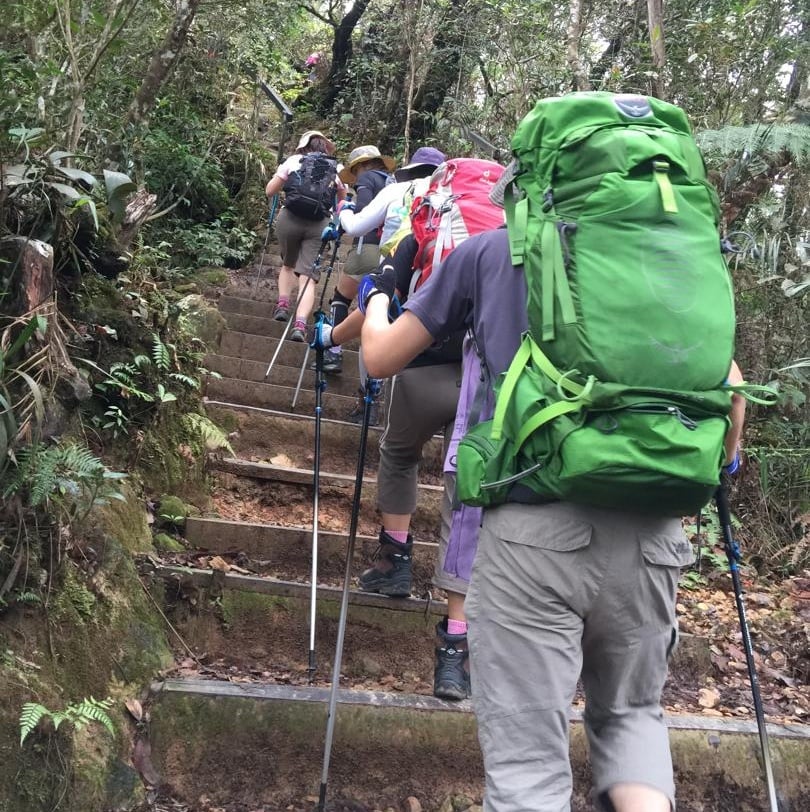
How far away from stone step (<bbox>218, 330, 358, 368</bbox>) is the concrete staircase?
1.98 metres

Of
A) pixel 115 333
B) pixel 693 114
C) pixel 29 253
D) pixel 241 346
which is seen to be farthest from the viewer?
pixel 693 114

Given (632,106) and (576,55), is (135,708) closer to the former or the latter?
(632,106)

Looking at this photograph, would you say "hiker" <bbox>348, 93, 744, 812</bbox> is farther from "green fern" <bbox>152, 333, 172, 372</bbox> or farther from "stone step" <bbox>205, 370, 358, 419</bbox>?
"stone step" <bbox>205, 370, 358, 419</bbox>

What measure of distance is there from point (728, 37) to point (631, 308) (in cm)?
738

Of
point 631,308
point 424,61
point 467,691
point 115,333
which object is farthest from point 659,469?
point 424,61

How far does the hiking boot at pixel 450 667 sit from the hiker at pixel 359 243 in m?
1.47

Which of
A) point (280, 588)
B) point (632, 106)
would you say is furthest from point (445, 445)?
point (632, 106)

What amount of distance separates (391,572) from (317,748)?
91 cm

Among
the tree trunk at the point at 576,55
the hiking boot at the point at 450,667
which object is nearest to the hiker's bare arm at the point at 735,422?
the hiking boot at the point at 450,667

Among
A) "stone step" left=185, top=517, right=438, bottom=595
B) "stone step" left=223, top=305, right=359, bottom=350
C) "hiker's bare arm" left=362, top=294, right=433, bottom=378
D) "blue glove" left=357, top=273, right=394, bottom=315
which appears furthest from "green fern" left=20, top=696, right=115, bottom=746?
"stone step" left=223, top=305, right=359, bottom=350

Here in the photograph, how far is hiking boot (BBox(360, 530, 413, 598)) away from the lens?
3.59 m

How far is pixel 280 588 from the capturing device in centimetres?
353

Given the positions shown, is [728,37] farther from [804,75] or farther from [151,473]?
[151,473]

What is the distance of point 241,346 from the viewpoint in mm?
6617
